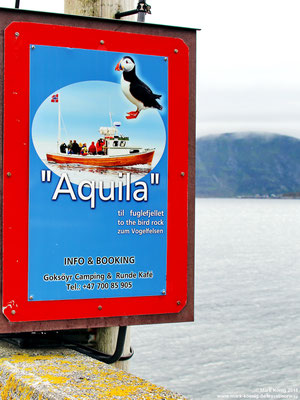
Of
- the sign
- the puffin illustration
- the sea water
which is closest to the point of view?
the sign

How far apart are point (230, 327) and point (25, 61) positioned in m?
35.0

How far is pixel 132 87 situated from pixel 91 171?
492mm

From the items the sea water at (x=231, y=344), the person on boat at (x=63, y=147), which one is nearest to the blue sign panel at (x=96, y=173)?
the person on boat at (x=63, y=147)

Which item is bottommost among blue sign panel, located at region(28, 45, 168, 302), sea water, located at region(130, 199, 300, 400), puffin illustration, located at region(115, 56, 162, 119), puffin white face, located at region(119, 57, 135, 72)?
sea water, located at region(130, 199, 300, 400)

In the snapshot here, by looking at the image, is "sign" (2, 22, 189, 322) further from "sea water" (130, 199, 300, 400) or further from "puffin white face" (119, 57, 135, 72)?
"sea water" (130, 199, 300, 400)

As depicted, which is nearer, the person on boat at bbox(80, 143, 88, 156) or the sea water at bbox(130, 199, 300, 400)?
the person on boat at bbox(80, 143, 88, 156)

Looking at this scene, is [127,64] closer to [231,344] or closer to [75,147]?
[75,147]

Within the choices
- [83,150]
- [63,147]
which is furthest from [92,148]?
[63,147]

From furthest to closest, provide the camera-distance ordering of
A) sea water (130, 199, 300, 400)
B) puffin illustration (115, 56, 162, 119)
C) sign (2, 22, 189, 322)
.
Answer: sea water (130, 199, 300, 400), puffin illustration (115, 56, 162, 119), sign (2, 22, 189, 322)

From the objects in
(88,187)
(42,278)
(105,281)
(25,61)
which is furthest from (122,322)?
(25,61)

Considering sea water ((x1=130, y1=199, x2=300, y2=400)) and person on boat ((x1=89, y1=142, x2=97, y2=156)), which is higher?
person on boat ((x1=89, y1=142, x2=97, y2=156))

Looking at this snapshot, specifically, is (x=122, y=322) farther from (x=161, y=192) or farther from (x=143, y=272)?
(x=161, y=192)

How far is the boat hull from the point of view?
3.82m

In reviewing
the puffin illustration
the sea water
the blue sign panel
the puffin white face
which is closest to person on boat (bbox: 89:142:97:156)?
the blue sign panel
